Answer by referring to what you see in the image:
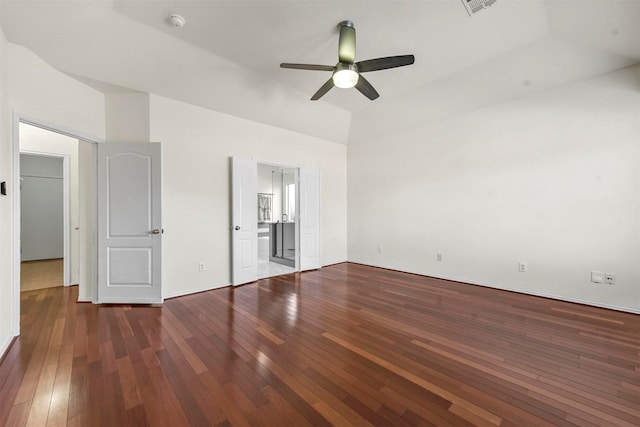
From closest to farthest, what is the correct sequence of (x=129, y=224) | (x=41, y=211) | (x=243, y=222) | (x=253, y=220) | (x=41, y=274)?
(x=129, y=224), (x=243, y=222), (x=253, y=220), (x=41, y=274), (x=41, y=211)

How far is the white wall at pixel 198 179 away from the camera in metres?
3.81

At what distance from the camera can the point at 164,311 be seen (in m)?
3.34

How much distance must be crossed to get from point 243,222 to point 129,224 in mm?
1585

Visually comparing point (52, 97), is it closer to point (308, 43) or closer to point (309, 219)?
point (308, 43)

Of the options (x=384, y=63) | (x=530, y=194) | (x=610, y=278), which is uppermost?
(x=384, y=63)

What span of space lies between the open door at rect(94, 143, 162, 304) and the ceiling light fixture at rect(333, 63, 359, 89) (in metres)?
2.55

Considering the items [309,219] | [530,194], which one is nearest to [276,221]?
[309,219]

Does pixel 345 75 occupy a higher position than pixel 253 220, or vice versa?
pixel 345 75

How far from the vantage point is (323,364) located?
2201 millimetres

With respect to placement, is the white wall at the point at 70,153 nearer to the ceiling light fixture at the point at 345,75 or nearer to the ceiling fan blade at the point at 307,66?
the ceiling fan blade at the point at 307,66

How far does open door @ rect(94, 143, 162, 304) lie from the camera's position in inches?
140

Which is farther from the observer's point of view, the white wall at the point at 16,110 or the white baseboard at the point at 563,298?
the white baseboard at the point at 563,298

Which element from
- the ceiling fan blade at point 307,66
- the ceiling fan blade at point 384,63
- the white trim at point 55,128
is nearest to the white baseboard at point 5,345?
the white trim at point 55,128

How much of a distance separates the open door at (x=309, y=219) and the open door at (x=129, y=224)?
8.58 ft
